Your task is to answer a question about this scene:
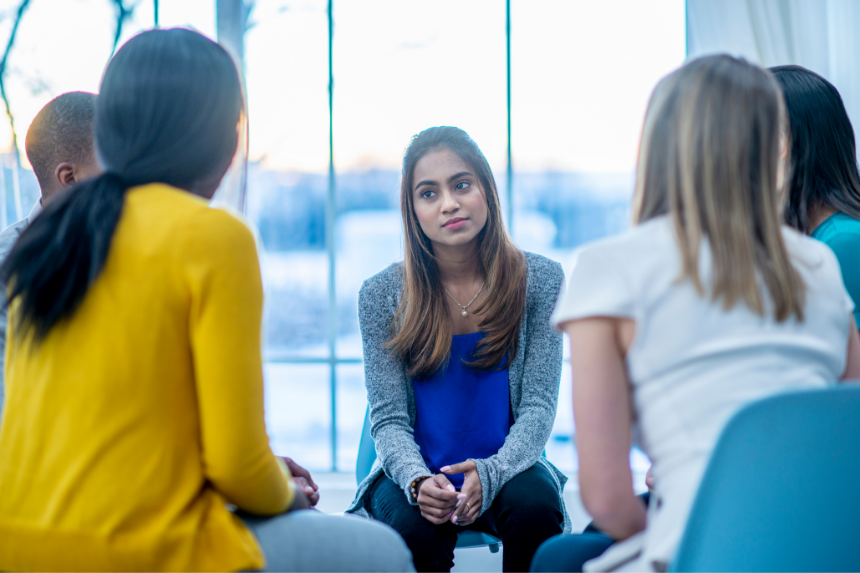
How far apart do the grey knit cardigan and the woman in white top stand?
755 mm

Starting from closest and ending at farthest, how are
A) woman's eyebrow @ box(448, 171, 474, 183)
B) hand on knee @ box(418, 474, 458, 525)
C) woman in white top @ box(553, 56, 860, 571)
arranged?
woman in white top @ box(553, 56, 860, 571)
hand on knee @ box(418, 474, 458, 525)
woman's eyebrow @ box(448, 171, 474, 183)

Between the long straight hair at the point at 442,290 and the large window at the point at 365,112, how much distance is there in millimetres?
1451

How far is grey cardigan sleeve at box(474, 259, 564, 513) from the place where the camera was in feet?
5.33

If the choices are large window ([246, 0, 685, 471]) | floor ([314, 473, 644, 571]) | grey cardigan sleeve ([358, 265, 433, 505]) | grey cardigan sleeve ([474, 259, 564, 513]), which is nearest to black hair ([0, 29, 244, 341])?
grey cardigan sleeve ([358, 265, 433, 505])

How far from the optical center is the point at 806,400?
0.74 m

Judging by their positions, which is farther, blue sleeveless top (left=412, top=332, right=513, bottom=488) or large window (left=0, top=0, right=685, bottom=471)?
large window (left=0, top=0, right=685, bottom=471)

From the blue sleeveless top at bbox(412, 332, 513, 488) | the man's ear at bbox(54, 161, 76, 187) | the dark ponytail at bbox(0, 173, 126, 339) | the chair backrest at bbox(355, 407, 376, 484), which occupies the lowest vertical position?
the chair backrest at bbox(355, 407, 376, 484)

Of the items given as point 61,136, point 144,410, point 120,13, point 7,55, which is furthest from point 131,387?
point 7,55

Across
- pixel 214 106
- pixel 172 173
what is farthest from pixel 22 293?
pixel 214 106

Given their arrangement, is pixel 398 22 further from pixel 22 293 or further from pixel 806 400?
pixel 806 400

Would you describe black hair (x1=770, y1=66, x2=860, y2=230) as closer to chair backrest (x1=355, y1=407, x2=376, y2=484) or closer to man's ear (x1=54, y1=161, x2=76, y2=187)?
chair backrest (x1=355, y1=407, x2=376, y2=484)

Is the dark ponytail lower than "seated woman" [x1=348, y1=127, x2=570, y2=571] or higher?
higher

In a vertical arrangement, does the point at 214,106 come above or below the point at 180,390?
above

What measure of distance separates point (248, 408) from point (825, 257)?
2.93 feet
